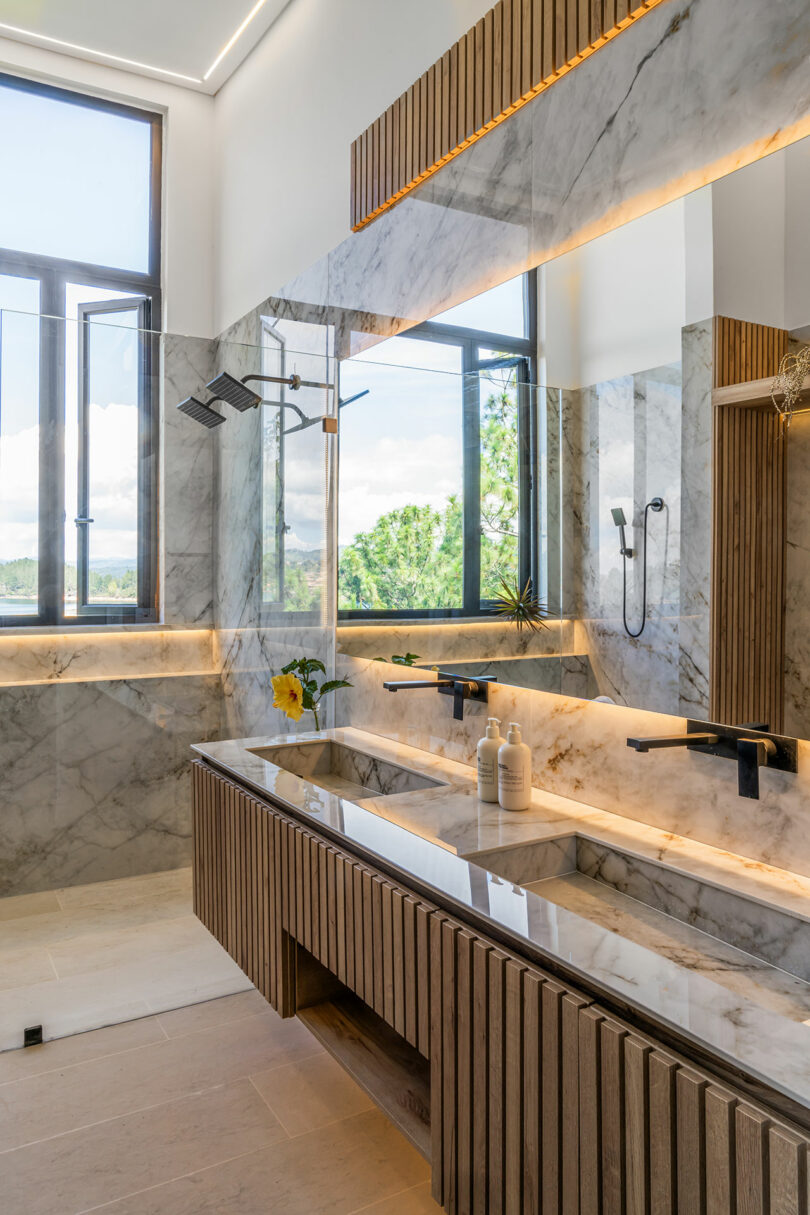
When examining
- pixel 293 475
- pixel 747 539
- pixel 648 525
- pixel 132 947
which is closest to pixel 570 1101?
pixel 747 539

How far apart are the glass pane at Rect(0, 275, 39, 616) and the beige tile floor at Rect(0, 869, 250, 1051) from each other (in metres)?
1.19

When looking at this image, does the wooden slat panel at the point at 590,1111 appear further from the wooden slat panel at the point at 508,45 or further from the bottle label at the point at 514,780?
the wooden slat panel at the point at 508,45

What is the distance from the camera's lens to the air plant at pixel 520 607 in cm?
191

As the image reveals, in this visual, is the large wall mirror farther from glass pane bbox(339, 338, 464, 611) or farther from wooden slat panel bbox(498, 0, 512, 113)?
wooden slat panel bbox(498, 0, 512, 113)

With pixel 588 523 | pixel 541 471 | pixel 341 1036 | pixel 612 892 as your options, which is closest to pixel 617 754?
pixel 612 892

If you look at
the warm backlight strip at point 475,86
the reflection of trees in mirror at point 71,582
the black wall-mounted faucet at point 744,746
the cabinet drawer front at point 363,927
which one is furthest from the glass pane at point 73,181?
the black wall-mounted faucet at point 744,746

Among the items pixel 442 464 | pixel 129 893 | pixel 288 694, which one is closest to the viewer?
pixel 442 464

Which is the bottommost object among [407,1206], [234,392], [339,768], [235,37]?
[407,1206]

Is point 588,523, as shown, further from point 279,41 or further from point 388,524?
point 279,41

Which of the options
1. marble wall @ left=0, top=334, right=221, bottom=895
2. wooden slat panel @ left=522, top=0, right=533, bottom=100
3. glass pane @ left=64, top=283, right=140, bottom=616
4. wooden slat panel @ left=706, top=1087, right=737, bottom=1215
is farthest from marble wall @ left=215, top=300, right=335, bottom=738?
wooden slat panel @ left=706, top=1087, right=737, bottom=1215

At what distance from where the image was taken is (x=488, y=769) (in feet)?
5.99

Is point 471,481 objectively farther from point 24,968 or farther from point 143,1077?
point 24,968

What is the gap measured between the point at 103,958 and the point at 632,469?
2452mm

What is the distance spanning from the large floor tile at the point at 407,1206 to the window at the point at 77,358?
8.01 feet
